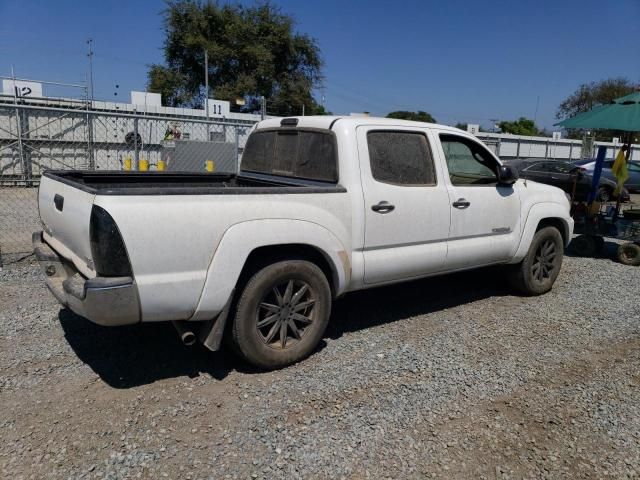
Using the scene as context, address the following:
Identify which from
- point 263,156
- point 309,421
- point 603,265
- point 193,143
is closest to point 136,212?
point 309,421

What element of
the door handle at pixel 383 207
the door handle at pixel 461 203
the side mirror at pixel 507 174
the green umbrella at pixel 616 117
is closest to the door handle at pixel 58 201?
the door handle at pixel 383 207

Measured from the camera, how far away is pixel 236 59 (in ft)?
127

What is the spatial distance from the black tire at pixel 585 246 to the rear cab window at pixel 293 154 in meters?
6.19

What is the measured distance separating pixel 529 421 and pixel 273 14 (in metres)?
40.4

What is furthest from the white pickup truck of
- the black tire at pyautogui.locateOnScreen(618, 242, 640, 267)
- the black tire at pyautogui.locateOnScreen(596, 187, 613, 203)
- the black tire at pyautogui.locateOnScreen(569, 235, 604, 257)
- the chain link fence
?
the black tire at pyautogui.locateOnScreen(596, 187, 613, 203)

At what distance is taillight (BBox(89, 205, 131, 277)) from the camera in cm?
290

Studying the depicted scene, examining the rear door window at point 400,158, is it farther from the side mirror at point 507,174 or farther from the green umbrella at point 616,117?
the green umbrella at point 616,117

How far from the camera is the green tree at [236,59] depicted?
3784 centimetres

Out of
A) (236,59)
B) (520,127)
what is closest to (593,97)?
(520,127)

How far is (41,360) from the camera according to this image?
3.81m

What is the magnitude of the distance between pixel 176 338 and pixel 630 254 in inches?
281

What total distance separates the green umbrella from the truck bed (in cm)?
610

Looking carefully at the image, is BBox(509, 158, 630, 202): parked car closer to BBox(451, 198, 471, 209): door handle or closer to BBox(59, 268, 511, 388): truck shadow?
BBox(59, 268, 511, 388): truck shadow

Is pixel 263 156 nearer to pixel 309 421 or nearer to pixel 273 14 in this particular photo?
pixel 309 421
